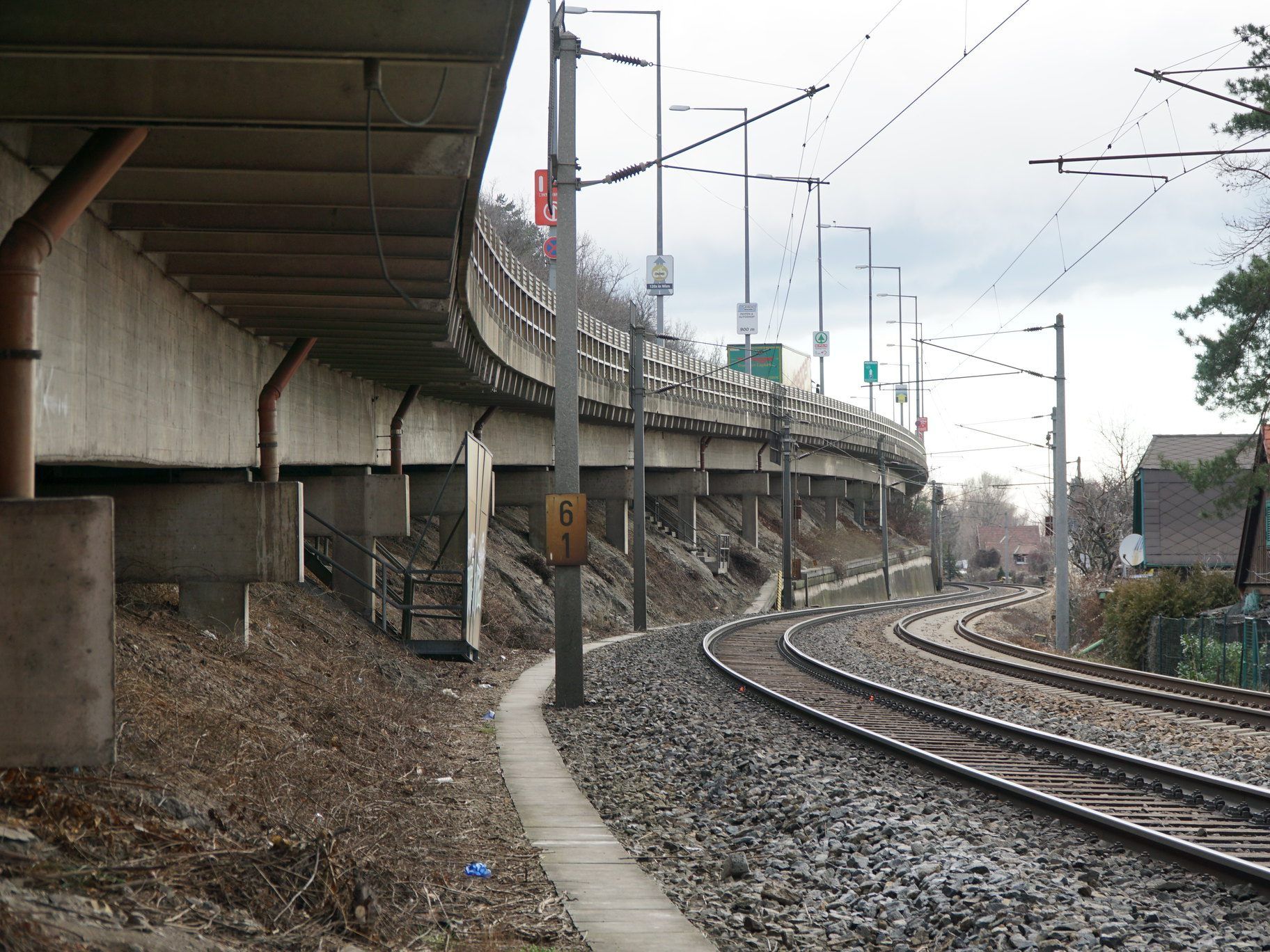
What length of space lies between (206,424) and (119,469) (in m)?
2.57

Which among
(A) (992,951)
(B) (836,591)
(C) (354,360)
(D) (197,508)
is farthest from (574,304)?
(B) (836,591)

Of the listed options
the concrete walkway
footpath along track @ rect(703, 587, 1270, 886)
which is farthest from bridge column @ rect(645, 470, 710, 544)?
the concrete walkway

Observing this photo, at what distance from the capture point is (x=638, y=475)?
108 feet

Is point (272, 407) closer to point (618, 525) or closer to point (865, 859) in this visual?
point (865, 859)

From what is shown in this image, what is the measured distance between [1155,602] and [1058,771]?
75.4ft

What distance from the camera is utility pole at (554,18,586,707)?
17406 millimetres

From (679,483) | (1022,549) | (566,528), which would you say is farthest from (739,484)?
(1022,549)

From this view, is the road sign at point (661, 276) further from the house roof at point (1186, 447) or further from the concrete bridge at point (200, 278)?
the concrete bridge at point (200, 278)

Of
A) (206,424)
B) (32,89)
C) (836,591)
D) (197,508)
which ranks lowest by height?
(836,591)

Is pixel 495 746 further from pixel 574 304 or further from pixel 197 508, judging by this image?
pixel 574 304

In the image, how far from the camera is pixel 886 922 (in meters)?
7.18

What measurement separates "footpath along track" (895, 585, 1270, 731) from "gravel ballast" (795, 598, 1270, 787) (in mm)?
432

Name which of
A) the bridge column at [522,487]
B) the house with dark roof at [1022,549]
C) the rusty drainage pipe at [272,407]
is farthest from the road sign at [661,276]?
the house with dark roof at [1022,549]

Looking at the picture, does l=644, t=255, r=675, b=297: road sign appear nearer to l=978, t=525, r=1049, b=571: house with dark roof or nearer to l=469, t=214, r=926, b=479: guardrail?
l=469, t=214, r=926, b=479: guardrail
